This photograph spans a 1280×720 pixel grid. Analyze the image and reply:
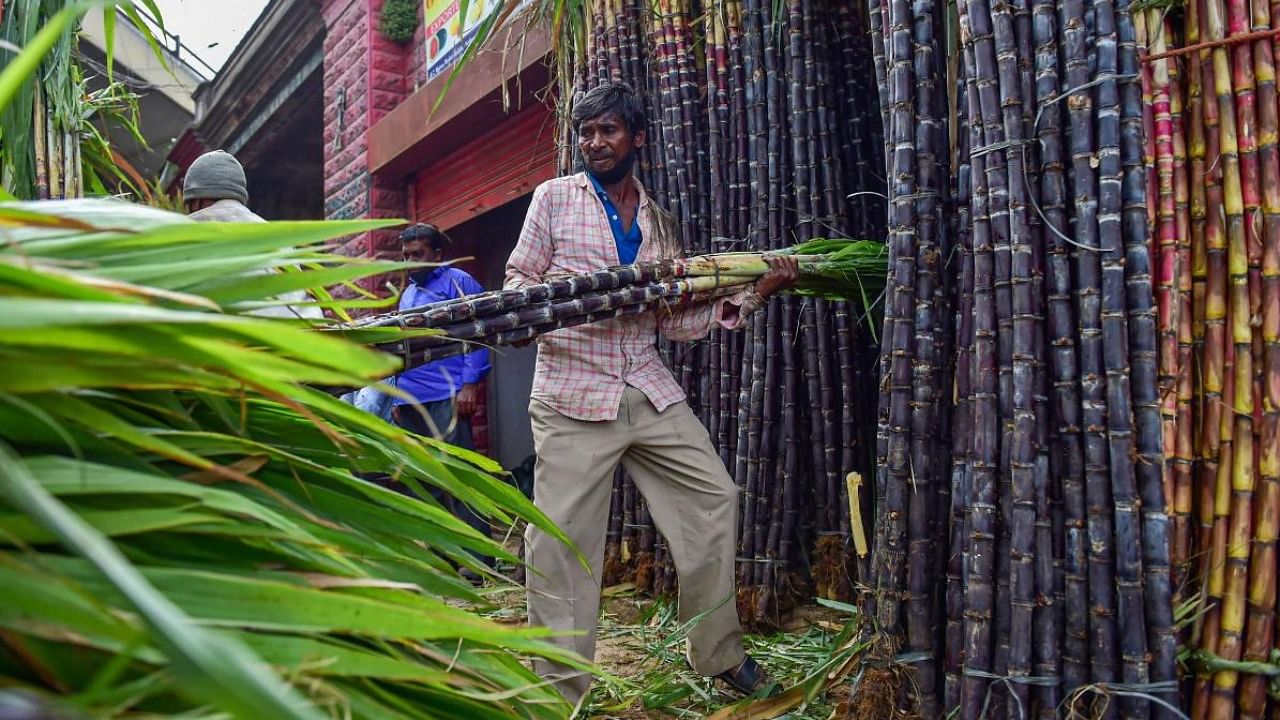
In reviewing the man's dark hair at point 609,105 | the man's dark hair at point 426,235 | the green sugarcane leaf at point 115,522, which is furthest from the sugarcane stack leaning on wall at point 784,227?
the green sugarcane leaf at point 115,522

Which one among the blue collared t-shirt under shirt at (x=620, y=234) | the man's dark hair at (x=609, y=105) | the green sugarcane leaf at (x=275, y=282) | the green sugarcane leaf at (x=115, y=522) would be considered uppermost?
the man's dark hair at (x=609, y=105)

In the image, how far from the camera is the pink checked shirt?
297cm

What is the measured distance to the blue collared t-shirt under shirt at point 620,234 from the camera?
3.14 meters

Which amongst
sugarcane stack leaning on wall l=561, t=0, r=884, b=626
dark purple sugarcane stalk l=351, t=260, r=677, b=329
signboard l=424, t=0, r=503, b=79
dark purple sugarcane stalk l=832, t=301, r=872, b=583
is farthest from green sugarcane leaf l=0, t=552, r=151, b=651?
signboard l=424, t=0, r=503, b=79

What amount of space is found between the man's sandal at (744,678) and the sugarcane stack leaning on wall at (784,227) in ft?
2.00

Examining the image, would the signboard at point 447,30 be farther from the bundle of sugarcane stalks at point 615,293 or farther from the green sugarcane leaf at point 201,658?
the green sugarcane leaf at point 201,658

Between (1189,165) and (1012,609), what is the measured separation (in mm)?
1101

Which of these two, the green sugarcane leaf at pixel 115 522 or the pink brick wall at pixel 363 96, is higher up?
the pink brick wall at pixel 363 96

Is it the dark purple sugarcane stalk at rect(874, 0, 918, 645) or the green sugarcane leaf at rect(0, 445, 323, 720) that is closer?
the green sugarcane leaf at rect(0, 445, 323, 720)

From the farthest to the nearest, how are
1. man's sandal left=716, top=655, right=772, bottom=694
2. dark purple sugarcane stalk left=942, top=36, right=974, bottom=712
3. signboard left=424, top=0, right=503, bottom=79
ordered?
1. signboard left=424, top=0, right=503, bottom=79
2. man's sandal left=716, top=655, right=772, bottom=694
3. dark purple sugarcane stalk left=942, top=36, right=974, bottom=712

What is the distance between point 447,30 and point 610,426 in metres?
4.95

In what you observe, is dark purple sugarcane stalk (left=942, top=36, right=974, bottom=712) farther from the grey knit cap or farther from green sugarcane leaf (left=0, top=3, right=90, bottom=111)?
the grey knit cap

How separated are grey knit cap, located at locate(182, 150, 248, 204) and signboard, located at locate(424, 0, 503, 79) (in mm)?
3148

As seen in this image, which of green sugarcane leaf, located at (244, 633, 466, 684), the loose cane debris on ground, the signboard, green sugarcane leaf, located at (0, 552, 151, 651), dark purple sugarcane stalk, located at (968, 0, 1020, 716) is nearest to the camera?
green sugarcane leaf, located at (0, 552, 151, 651)
